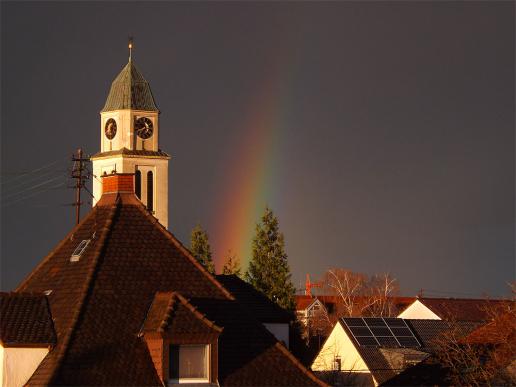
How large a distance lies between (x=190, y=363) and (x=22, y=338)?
482 centimetres

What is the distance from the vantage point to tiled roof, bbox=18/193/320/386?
34.7 metres

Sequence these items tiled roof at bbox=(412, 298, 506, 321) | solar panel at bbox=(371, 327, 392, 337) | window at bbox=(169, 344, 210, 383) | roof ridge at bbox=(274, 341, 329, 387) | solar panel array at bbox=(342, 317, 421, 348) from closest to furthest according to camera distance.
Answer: window at bbox=(169, 344, 210, 383), roof ridge at bbox=(274, 341, 329, 387), solar panel array at bbox=(342, 317, 421, 348), solar panel at bbox=(371, 327, 392, 337), tiled roof at bbox=(412, 298, 506, 321)

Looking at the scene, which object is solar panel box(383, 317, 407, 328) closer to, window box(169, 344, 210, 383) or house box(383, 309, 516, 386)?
house box(383, 309, 516, 386)

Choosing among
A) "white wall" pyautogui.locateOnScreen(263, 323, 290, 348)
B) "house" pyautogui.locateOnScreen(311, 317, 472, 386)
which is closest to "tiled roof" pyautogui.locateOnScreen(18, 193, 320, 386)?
"white wall" pyautogui.locateOnScreen(263, 323, 290, 348)

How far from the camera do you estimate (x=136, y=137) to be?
438ft

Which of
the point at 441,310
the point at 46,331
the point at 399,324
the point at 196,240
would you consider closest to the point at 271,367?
the point at 46,331

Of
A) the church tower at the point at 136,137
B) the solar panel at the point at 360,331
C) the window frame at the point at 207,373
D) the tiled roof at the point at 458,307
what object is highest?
the church tower at the point at 136,137

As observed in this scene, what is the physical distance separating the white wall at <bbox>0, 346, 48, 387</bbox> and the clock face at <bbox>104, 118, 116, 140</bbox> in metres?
99.0

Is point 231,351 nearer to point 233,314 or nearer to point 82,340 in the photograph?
point 233,314

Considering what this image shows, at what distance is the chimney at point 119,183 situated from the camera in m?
40.3

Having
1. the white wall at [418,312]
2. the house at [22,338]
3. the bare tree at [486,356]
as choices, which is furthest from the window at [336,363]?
the white wall at [418,312]

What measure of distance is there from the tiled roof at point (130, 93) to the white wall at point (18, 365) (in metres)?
98.6

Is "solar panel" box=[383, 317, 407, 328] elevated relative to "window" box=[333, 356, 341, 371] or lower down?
elevated

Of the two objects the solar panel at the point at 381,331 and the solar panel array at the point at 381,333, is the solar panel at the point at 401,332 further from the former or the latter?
the solar panel at the point at 381,331
